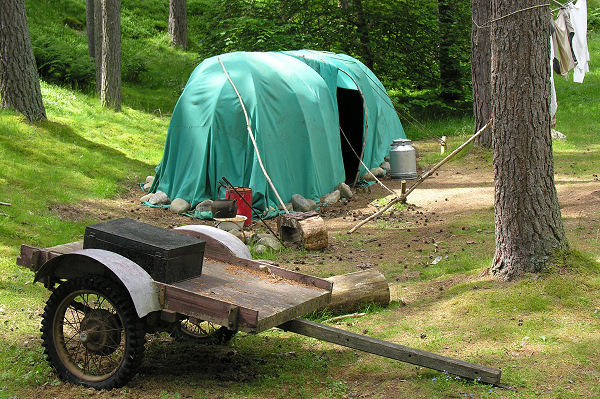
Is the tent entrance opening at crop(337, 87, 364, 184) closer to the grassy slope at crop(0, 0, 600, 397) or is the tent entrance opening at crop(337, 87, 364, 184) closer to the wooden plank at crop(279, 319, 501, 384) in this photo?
the grassy slope at crop(0, 0, 600, 397)

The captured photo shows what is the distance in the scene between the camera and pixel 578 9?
991cm

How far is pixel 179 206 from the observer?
35.2 feet

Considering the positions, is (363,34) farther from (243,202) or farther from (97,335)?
(97,335)

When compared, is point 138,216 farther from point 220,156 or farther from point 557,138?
point 557,138

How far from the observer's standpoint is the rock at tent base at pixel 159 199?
36.1 feet

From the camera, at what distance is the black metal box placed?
443 centimetres

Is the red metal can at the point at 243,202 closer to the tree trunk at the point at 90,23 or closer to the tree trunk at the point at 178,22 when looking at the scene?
the tree trunk at the point at 90,23

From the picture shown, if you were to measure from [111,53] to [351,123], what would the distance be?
602 centimetres

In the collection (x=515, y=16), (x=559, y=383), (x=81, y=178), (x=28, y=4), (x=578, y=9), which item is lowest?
(x=559, y=383)

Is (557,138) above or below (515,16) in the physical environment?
below

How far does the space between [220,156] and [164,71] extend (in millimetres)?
12112

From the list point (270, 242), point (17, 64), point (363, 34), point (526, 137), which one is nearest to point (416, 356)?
point (526, 137)

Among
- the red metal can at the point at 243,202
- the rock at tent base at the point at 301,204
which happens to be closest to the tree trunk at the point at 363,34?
the rock at tent base at the point at 301,204

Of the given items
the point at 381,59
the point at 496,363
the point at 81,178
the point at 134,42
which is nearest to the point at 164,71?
the point at 134,42
